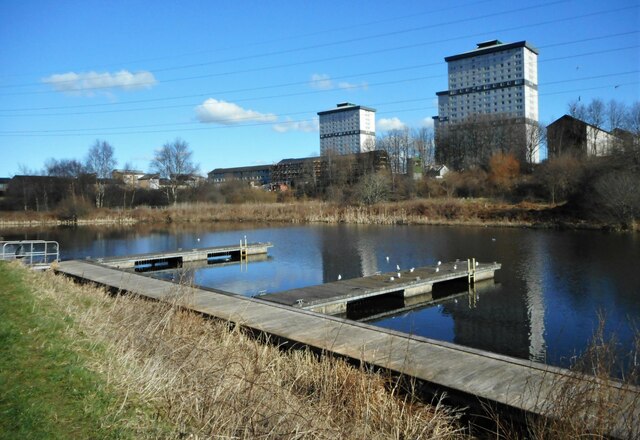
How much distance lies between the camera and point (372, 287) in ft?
49.9

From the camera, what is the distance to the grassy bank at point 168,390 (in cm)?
396

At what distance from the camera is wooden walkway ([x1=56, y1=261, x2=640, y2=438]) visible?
5.05m

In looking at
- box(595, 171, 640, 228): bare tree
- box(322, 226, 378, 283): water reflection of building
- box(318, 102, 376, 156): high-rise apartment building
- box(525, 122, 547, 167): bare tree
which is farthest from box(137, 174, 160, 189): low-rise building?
box(595, 171, 640, 228): bare tree

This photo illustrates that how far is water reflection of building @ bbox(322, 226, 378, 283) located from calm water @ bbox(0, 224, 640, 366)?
1.9 inches

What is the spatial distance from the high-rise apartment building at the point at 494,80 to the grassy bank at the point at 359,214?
52.3 metres

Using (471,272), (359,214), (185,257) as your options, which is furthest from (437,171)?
(471,272)

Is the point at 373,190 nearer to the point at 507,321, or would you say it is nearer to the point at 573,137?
the point at 573,137

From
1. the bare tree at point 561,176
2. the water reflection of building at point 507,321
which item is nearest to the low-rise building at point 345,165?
the bare tree at point 561,176

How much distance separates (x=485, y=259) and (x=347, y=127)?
107 m

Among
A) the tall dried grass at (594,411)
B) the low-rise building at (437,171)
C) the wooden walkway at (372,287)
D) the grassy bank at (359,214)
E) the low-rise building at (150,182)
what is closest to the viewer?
the tall dried grass at (594,411)

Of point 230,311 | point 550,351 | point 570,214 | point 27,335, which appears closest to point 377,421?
point 27,335

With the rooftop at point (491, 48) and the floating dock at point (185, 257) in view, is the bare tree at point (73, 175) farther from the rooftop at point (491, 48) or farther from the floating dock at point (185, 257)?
the rooftop at point (491, 48)

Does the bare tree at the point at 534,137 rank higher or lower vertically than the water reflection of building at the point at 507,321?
higher

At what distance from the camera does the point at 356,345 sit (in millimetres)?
7508
